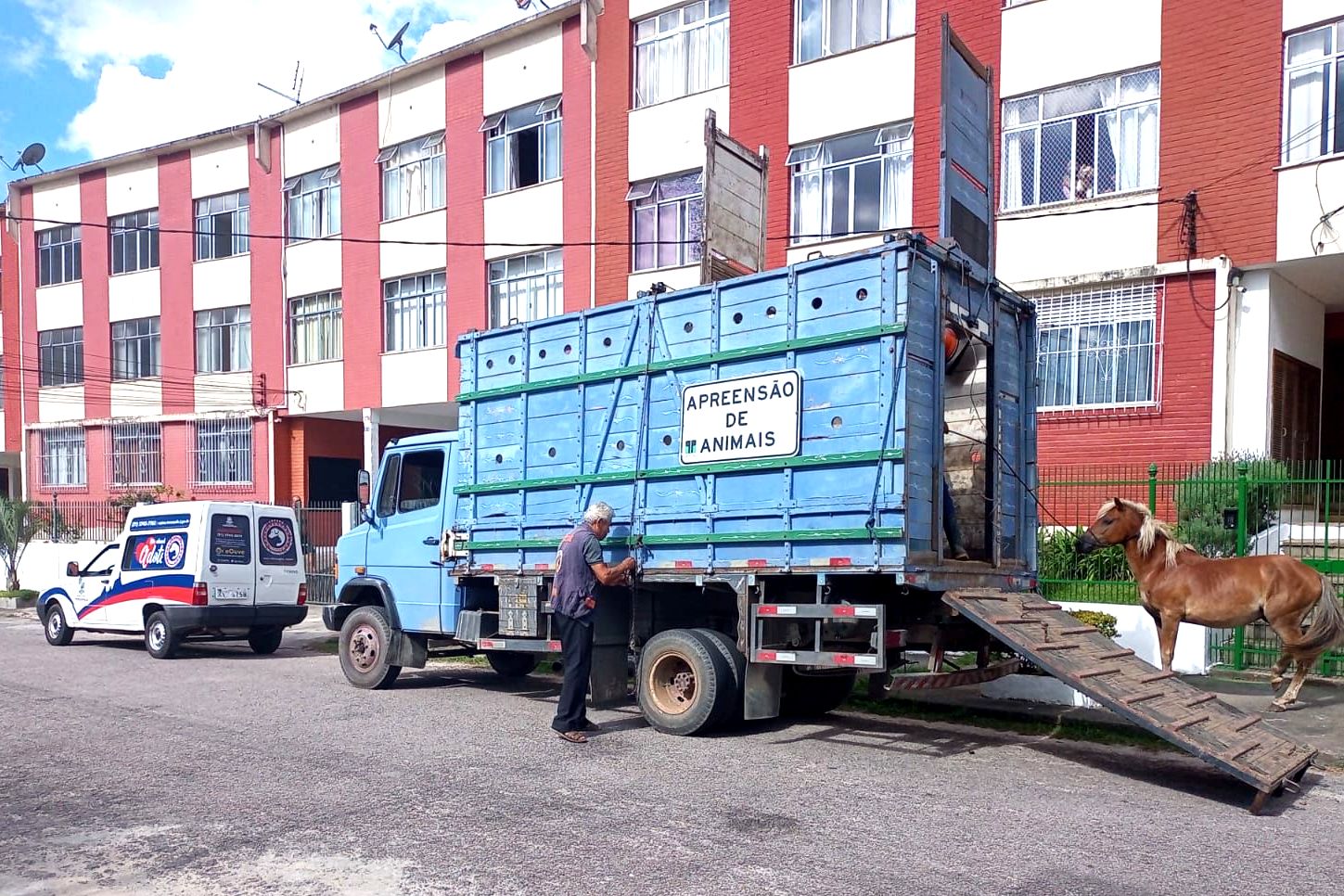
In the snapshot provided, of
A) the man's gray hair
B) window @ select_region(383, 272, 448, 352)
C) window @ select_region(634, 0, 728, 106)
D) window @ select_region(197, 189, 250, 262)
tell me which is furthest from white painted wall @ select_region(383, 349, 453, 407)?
the man's gray hair

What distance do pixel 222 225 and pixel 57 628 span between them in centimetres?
1473

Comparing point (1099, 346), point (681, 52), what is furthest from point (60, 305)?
point (1099, 346)

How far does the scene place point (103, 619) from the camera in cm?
1523

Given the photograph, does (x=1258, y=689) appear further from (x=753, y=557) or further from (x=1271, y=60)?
(x=1271, y=60)

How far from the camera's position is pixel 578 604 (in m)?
8.71

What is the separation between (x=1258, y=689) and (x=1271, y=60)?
8.61 meters

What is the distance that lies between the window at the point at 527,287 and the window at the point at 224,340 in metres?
8.22

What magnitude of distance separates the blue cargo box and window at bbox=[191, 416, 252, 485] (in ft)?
60.8

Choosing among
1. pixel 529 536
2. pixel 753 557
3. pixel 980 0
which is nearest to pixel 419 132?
pixel 980 0

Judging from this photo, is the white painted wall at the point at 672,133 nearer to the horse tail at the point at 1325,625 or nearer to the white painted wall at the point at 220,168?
the white painted wall at the point at 220,168

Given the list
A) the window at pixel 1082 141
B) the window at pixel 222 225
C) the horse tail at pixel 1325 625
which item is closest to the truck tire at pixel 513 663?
the horse tail at pixel 1325 625

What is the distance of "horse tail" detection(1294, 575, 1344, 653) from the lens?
949cm

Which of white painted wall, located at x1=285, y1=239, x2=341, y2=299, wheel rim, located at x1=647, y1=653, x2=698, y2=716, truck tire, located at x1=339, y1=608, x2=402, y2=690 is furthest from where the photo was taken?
white painted wall, located at x1=285, y1=239, x2=341, y2=299

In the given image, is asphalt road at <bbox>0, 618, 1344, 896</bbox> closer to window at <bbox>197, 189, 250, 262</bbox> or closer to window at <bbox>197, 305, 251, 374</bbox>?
window at <bbox>197, 305, 251, 374</bbox>
